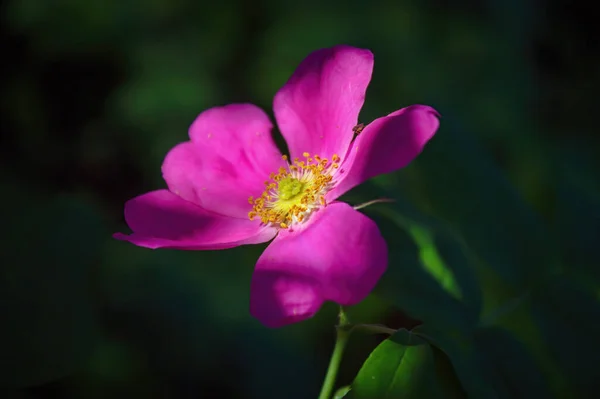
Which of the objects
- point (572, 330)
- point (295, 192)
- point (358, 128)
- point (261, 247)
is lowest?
point (261, 247)

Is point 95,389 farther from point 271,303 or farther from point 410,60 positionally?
point 410,60

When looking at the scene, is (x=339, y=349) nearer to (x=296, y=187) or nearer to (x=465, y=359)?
(x=465, y=359)

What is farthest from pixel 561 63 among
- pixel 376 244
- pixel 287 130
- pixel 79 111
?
pixel 376 244

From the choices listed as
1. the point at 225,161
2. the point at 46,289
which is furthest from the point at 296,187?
the point at 46,289

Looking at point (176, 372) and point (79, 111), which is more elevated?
point (79, 111)

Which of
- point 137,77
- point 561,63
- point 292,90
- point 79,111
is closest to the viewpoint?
point 292,90

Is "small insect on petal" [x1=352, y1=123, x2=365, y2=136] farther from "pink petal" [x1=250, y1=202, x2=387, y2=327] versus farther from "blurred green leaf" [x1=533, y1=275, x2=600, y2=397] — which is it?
"blurred green leaf" [x1=533, y1=275, x2=600, y2=397]
